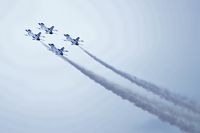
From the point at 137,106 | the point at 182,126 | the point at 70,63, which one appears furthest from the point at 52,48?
the point at 182,126

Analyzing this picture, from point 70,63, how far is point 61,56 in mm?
10430

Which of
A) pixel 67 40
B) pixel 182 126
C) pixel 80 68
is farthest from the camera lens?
pixel 67 40

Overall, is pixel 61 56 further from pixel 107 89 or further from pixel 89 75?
pixel 107 89

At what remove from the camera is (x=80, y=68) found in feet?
377

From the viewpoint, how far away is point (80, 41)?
132 meters

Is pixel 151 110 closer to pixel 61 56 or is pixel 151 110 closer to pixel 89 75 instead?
pixel 89 75

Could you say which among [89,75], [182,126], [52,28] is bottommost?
[182,126]

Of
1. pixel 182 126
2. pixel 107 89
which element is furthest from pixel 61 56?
pixel 182 126

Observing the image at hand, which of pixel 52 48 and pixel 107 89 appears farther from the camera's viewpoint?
pixel 52 48

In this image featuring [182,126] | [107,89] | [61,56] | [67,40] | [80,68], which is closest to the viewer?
[182,126]

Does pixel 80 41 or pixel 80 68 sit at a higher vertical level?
pixel 80 41

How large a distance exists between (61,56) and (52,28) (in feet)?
42.7

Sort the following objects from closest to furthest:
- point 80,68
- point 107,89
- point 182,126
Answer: point 182,126 → point 107,89 → point 80,68

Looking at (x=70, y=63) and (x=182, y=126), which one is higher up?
(x=70, y=63)
